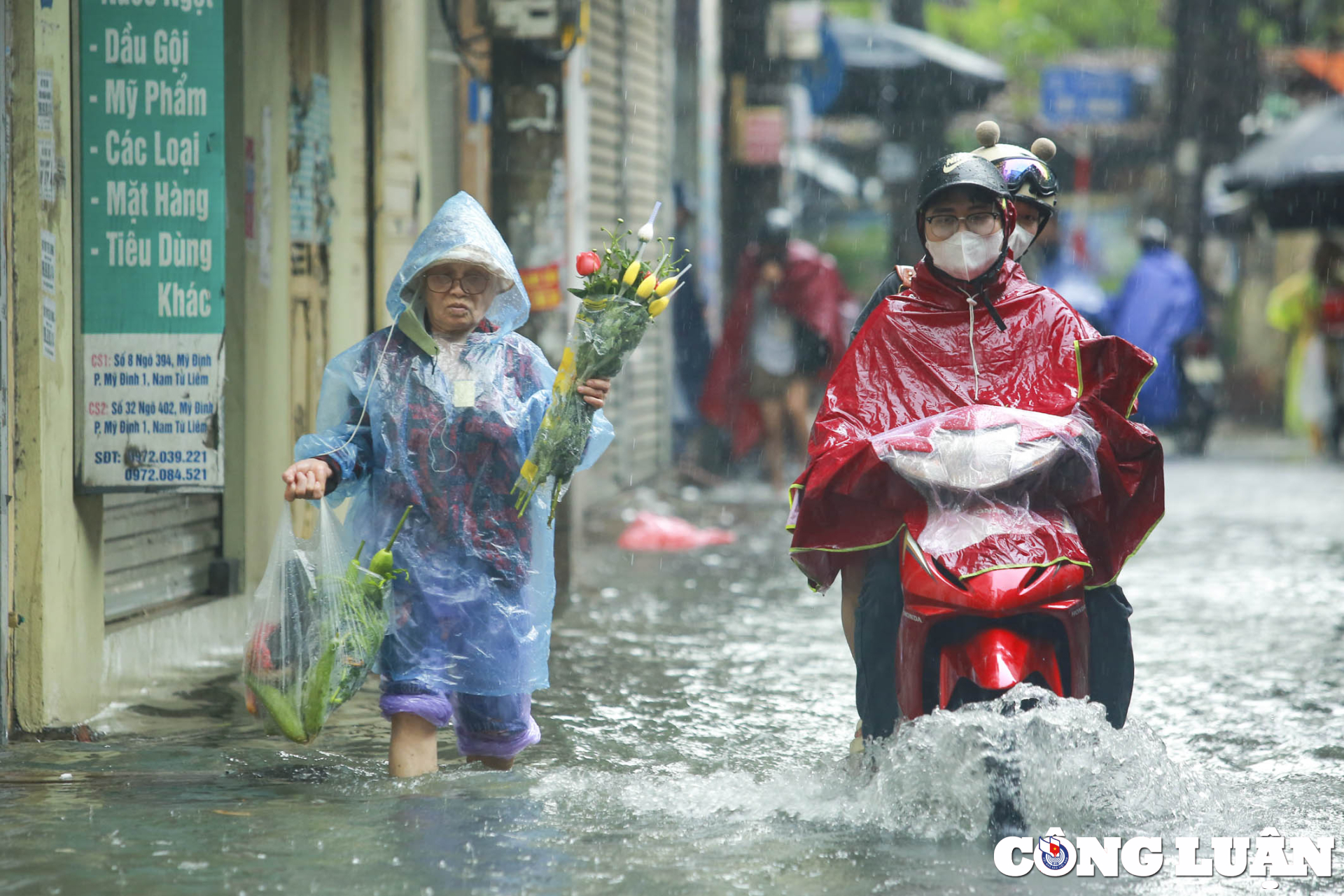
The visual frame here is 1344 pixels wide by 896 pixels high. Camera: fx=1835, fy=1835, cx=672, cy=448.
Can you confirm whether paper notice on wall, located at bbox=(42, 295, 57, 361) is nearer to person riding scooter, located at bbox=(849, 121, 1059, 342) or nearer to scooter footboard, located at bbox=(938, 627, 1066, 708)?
person riding scooter, located at bbox=(849, 121, 1059, 342)

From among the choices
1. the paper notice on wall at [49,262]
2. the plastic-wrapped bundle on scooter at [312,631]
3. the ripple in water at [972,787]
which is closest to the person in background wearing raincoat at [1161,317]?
the ripple in water at [972,787]

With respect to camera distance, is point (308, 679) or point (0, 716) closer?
point (308, 679)

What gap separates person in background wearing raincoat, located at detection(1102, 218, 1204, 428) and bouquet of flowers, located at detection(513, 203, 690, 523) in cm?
1207

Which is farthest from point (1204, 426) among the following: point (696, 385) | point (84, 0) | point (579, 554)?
point (84, 0)

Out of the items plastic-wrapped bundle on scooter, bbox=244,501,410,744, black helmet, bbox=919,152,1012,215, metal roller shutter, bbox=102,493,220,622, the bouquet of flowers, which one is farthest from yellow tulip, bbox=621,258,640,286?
metal roller shutter, bbox=102,493,220,622

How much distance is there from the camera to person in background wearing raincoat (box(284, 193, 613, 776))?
466cm

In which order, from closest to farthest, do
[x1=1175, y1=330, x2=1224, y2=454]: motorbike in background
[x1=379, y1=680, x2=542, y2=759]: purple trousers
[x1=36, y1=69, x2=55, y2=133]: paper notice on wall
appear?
[x1=379, y1=680, x2=542, y2=759]: purple trousers, [x1=36, y1=69, x2=55, y2=133]: paper notice on wall, [x1=1175, y1=330, x2=1224, y2=454]: motorbike in background

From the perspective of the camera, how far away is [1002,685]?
4.07 metres

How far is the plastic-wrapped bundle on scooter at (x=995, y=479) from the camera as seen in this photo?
164 inches

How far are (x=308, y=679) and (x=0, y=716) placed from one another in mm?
1280

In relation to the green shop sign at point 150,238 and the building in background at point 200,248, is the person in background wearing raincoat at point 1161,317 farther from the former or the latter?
the green shop sign at point 150,238

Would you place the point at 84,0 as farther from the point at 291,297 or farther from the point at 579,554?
the point at 579,554

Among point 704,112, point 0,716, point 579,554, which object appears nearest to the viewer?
point 0,716

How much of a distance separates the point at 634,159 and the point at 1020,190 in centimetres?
947
